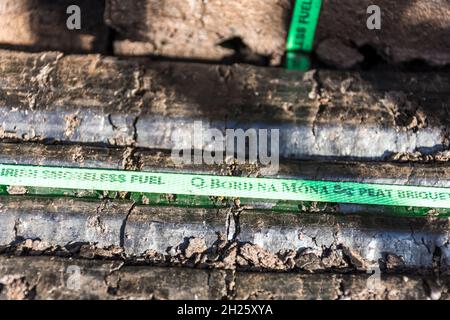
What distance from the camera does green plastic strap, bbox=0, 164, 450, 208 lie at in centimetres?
233

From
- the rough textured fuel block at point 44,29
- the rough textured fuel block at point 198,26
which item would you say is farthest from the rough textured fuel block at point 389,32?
the rough textured fuel block at point 44,29

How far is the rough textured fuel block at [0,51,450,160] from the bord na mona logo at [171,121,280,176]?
0.03 m

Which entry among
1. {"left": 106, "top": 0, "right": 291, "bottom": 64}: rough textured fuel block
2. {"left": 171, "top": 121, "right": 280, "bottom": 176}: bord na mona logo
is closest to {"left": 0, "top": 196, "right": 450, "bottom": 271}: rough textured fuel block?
{"left": 171, "top": 121, "right": 280, "bottom": 176}: bord na mona logo

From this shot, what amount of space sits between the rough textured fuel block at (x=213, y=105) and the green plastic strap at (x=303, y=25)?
0.31 metres

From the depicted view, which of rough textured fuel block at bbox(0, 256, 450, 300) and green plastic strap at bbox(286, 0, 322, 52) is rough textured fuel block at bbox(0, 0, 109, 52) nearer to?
green plastic strap at bbox(286, 0, 322, 52)

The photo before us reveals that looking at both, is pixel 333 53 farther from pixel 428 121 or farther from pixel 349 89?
pixel 428 121

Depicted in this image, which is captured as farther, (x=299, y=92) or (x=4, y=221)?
(x=299, y=92)

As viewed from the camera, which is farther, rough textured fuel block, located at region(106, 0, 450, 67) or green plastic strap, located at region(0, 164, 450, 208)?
rough textured fuel block, located at region(106, 0, 450, 67)

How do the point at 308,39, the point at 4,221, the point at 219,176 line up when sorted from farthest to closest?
the point at 308,39 < the point at 219,176 < the point at 4,221

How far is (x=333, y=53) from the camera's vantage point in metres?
2.91

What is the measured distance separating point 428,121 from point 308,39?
2.72ft

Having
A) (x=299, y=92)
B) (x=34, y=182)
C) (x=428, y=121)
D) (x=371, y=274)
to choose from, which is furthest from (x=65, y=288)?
(x=428, y=121)

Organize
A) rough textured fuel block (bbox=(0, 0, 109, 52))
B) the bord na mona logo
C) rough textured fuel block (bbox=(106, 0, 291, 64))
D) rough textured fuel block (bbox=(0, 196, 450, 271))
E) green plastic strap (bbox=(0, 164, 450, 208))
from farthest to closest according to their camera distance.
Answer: rough textured fuel block (bbox=(0, 0, 109, 52)) → rough textured fuel block (bbox=(106, 0, 291, 64)) → the bord na mona logo → green plastic strap (bbox=(0, 164, 450, 208)) → rough textured fuel block (bbox=(0, 196, 450, 271))

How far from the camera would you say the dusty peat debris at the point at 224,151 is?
2.14 m
